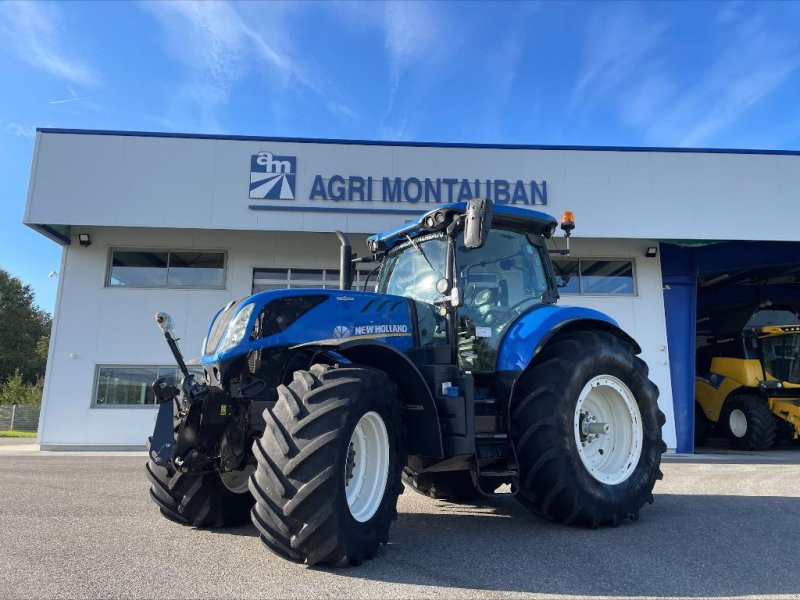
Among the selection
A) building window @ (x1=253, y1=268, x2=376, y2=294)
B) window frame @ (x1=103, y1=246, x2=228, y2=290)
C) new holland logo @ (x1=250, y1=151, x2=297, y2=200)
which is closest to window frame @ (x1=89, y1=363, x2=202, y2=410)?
window frame @ (x1=103, y1=246, x2=228, y2=290)

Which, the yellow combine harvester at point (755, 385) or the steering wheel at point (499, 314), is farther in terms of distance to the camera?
the yellow combine harvester at point (755, 385)

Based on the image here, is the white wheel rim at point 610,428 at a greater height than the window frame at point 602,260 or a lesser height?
lesser

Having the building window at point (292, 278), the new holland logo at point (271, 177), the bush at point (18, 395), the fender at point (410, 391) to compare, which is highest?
the new holland logo at point (271, 177)

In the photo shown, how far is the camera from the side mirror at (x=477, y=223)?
3.88 meters

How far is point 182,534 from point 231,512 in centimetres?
37

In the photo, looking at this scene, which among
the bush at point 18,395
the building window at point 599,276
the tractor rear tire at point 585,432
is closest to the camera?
the tractor rear tire at point 585,432

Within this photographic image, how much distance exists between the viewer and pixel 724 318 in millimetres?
15320

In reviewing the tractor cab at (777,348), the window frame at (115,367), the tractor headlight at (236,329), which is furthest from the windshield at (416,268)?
the tractor cab at (777,348)

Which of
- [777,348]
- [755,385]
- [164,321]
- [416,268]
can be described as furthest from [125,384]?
[777,348]

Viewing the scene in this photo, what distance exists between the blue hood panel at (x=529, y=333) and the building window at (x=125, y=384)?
9.69m

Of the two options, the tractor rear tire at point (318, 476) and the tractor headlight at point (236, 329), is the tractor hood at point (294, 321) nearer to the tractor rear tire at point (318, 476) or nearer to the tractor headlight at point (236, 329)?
the tractor headlight at point (236, 329)

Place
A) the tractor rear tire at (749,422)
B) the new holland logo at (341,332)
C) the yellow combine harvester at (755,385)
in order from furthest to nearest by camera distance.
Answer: the yellow combine harvester at (755,385) < the tractor rear tire at (749,422) < the new holland logo at (341,332)

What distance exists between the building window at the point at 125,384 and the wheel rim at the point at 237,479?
8884mm

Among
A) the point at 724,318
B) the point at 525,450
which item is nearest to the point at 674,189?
the point at 724,318
